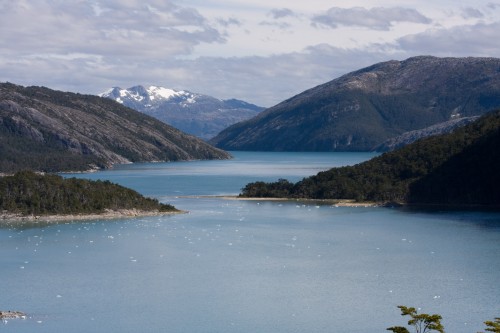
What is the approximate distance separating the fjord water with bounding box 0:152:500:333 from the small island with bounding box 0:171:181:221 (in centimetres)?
424

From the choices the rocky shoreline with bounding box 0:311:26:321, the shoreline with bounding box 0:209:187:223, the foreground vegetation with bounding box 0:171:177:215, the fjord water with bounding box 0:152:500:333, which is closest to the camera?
the rocky shoreline with bounding box 0:311:26:321

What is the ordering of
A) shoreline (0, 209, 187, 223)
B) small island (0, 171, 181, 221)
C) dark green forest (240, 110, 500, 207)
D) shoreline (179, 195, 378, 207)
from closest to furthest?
shoreline (0, 209, 187, 223) < small island (0, 171, 181, 221) < dark green forest (240, 110, 500, 207) < shoreline (179, 195, 378, 207)

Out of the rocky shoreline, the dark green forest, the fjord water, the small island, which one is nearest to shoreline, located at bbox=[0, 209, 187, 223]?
the small island

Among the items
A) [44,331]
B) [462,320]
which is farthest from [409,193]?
[44,331]

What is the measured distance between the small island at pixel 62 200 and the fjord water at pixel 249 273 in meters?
4.24

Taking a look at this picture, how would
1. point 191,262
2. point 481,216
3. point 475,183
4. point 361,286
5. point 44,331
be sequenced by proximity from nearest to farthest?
point 44,331
point 361,286
point 191,262
point 481,216
point 475,183

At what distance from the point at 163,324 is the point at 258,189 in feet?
332

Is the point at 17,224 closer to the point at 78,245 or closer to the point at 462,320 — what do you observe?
the point at 78,245

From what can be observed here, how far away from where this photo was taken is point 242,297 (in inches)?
2726

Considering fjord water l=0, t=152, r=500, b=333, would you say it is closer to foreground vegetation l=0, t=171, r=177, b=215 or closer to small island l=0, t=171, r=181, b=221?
small island l=0, t=171, r=181, b=221

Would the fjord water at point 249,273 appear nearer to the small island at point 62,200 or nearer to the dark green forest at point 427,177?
the small island at point 62,200

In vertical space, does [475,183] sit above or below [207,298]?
above

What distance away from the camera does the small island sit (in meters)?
121

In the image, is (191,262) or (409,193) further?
(409,193)
